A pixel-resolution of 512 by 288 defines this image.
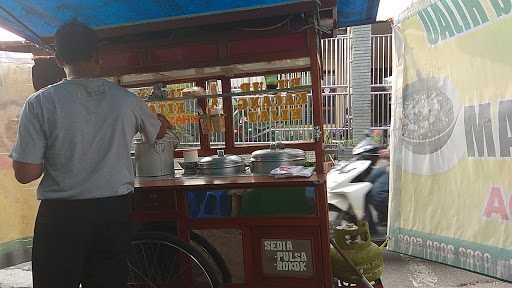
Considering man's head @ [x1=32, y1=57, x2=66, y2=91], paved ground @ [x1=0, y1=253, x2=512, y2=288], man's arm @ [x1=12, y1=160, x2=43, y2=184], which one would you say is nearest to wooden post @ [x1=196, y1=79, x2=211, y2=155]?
man's head @ [x1=32, y1=57, x2=66, y2=91]

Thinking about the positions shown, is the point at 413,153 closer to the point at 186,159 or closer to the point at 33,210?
the point at 186,159

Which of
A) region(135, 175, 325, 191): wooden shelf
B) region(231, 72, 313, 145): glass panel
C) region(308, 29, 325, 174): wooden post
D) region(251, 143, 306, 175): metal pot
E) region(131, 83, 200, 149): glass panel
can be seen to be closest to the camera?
region(135, 175, 325, 191): wooden shelf

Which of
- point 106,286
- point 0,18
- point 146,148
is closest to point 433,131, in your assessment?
point 146,148

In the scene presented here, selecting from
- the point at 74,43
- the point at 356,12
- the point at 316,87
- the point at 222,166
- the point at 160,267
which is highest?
the point at 356,12

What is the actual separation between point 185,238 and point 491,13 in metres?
2.41

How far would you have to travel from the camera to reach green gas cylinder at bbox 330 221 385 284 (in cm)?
288

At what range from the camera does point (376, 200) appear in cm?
443

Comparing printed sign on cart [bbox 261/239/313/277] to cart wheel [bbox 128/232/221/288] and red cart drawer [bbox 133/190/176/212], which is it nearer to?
cart wheel [bbox 128/232/221/288]

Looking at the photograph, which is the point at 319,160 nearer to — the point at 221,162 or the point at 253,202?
the point at 253,202

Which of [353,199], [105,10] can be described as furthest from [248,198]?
[353,199]

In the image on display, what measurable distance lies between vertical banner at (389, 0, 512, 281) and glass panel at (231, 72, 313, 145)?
0.93 m

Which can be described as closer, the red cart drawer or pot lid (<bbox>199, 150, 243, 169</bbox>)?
the red cart drawer

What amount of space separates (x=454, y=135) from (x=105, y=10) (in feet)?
8.35

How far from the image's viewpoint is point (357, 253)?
2947 mm
